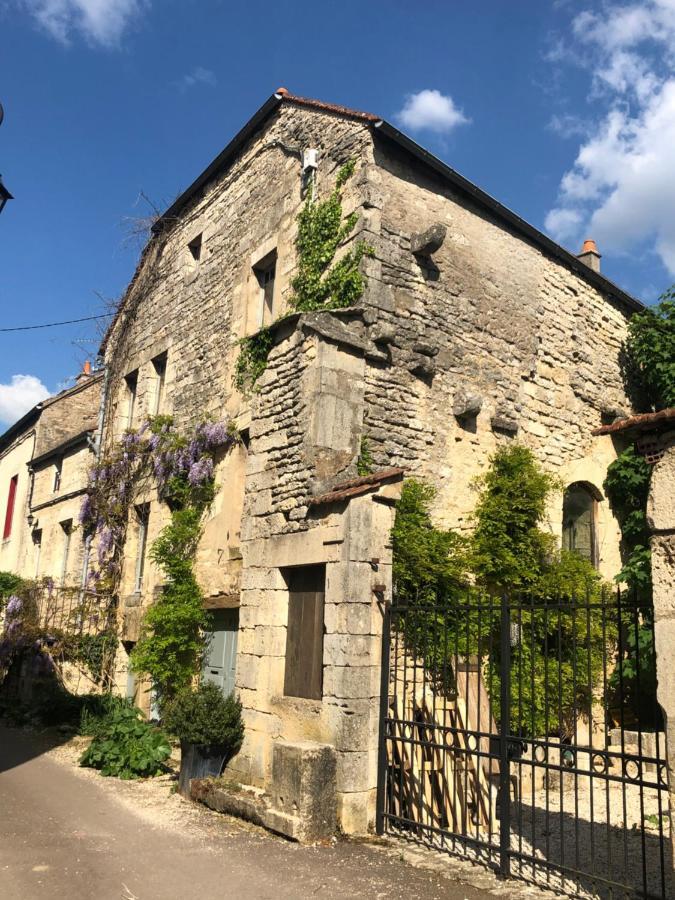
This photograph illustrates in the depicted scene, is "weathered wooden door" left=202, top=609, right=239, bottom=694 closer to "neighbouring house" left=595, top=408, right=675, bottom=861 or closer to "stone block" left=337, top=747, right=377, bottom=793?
"stone block" left=337, top=747, right=377, bottom=793

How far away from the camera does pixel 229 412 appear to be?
977 cm

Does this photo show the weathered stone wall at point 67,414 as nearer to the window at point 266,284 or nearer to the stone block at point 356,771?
the window at point 266,284

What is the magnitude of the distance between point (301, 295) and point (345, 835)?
5.69 m

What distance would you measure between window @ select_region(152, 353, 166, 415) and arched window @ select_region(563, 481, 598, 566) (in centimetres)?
663

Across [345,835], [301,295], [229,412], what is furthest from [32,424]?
[345,835]

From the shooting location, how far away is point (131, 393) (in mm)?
13711

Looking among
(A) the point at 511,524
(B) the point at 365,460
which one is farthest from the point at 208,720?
(A) the point at 511,524

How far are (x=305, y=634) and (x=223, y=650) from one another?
236 cm

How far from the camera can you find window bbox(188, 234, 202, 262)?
39.8ft

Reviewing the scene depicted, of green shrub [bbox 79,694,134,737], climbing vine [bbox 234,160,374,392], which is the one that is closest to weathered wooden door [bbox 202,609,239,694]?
green shrub [bbox 79,694,134,737]

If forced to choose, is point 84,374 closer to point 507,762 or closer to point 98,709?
point 98,709

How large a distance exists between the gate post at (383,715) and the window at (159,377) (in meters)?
7.00

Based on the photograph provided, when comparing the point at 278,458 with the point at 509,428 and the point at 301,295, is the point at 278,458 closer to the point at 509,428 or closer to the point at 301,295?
the point at 301,295

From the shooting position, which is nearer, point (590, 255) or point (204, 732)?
point (204, 732)
